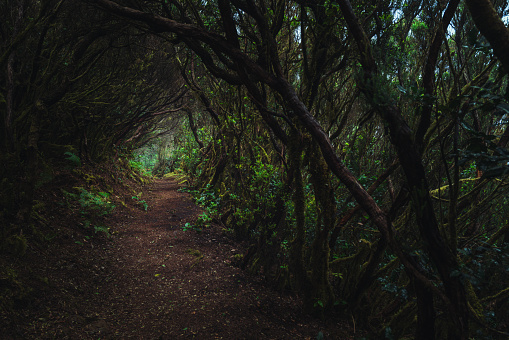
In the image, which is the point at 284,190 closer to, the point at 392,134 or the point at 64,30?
the point at 392,134

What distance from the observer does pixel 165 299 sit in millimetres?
3787

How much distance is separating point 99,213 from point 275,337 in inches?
177

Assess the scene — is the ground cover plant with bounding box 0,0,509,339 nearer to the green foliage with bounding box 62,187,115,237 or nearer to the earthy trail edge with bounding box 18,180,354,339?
the green foliage with bounding box 62,187,115,237

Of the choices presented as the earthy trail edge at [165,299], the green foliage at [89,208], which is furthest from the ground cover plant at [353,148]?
the earthy trail edge at [165,299]

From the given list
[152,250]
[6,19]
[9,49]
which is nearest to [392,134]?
[9,49]

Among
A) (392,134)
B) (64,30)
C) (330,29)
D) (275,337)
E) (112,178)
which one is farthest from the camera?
(112,178)

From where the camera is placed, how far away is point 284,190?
13.6 ft

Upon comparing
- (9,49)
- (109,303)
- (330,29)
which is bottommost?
(109,303)

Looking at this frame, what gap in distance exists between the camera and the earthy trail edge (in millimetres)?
2977

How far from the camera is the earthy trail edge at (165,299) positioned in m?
2.98

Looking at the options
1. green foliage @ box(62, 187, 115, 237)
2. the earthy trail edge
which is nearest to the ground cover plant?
green foliage @ box(62, 187, 115, 237)

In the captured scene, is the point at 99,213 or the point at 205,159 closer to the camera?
the point at 99,213

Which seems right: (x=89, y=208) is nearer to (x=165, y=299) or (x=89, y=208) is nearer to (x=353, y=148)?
(x=165, y=299)

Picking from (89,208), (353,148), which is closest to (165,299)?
(89,208)
